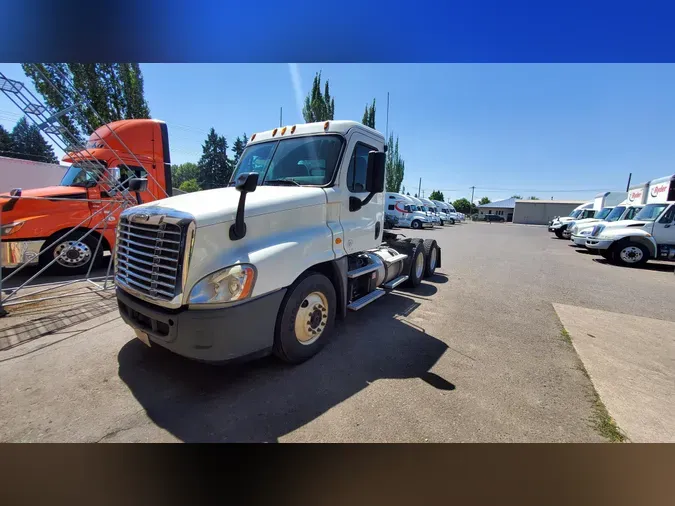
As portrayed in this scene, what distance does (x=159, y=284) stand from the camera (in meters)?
2.74

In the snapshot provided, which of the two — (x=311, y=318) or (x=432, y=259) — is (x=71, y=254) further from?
(x=432, y=259)

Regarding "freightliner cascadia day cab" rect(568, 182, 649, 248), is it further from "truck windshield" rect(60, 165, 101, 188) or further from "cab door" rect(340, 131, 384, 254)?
"truck windshield" rect(60, 165, 101, 188)

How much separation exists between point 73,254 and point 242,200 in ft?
21.5

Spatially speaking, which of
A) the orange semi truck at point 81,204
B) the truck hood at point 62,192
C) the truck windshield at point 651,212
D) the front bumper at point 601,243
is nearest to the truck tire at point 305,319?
the orange semi truck at point 81,204

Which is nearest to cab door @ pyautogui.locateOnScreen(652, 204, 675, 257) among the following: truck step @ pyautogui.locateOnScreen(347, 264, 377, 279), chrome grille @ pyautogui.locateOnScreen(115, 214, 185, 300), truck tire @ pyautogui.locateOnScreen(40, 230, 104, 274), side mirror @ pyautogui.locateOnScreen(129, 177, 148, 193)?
truck step @ pyautogui.locateOnScreen(347, 264, 377, 279)

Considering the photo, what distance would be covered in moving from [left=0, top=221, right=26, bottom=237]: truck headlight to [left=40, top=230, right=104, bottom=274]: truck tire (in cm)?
56

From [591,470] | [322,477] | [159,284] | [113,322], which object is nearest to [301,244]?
[159,284]

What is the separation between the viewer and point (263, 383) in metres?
3.05

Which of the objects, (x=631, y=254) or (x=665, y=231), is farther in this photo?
(x=631, y=254)

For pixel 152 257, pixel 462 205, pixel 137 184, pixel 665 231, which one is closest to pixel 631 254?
pixel 665 231

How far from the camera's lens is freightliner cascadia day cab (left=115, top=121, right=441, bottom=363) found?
2.61 meters

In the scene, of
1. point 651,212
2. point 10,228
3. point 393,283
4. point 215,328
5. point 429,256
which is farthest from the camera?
point 651,212

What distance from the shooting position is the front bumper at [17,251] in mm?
5801
